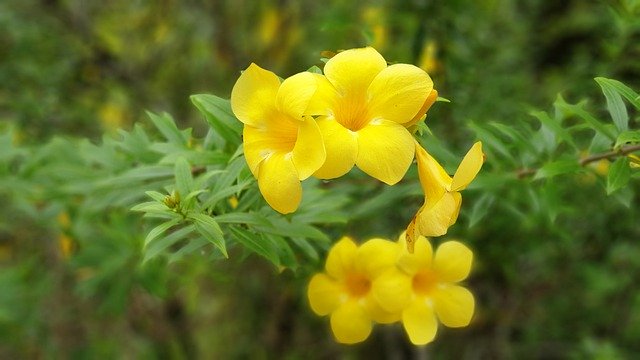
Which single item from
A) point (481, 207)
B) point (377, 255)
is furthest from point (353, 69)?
point (481, 207)

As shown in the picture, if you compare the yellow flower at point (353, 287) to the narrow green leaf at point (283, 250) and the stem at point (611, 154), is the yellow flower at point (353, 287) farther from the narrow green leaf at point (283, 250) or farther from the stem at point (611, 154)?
the stem at point (611, 154)

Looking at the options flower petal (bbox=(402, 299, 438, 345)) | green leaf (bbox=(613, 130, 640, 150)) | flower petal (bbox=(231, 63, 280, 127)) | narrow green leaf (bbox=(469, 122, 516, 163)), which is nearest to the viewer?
flower petal (bbox=(231, 63, 280, 127))

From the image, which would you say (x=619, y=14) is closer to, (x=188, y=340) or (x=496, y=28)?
(x=496, y=28)

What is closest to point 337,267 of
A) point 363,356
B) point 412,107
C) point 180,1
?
point 412,107

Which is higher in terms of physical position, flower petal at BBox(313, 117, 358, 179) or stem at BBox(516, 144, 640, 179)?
flower petal at BBox(313, 117, 358, 179)

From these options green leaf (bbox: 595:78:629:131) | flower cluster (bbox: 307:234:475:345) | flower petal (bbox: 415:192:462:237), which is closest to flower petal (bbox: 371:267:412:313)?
flower cluster (bbox: 307:234:475:345)

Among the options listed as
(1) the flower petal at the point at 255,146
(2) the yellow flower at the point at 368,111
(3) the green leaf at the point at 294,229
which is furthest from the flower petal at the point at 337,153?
(3) the green leaf at the point at 294,229

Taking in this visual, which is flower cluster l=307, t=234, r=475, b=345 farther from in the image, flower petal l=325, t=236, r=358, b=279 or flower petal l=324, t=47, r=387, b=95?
flower petal l=324, t=47, r=387, b=95

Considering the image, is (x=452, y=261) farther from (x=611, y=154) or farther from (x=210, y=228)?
(x=210, y=228)
